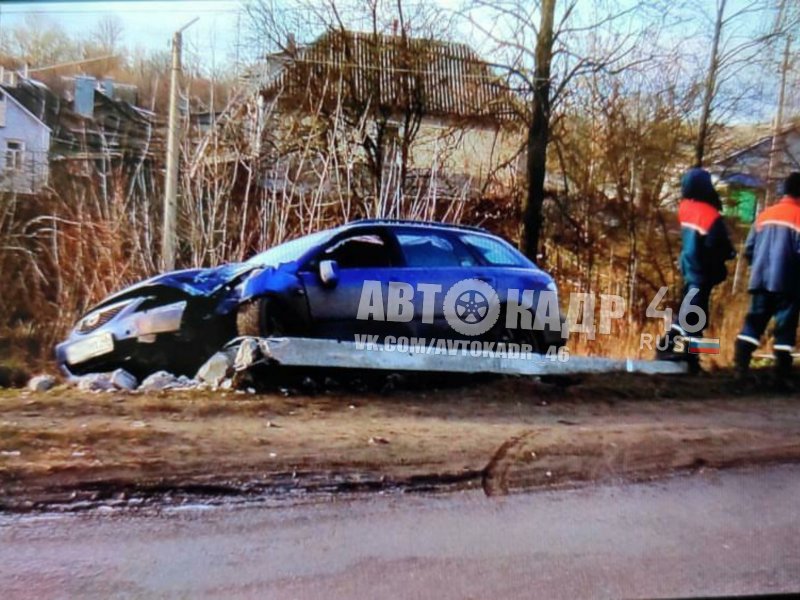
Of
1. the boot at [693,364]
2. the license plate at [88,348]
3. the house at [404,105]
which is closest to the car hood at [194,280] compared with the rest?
the license plate at [88,348]

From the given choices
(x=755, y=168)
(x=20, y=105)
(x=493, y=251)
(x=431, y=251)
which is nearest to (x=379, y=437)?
(x=431, y=251)

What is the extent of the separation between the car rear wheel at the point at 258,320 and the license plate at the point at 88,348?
418mm

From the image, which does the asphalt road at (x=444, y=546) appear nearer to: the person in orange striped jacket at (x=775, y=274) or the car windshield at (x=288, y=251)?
the person in orange striped jacket at (x=775, y=274)

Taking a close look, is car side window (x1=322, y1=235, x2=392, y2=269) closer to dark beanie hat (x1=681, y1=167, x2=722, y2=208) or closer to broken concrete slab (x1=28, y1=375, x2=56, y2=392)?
broken concrete slab (x1=28, y1=375, x2=56, y2=392)

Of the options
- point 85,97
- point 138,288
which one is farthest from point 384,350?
point 85,97

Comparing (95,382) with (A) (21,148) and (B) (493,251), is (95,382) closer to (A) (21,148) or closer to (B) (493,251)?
(A) (21,148)

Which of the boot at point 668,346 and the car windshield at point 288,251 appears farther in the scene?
the boot at point 668,346

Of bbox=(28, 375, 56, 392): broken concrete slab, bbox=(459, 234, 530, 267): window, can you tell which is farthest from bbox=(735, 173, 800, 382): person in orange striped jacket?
bbox=(28, 375, 56, 392): broken concrete slab

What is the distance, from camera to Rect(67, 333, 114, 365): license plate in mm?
2443

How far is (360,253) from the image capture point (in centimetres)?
258

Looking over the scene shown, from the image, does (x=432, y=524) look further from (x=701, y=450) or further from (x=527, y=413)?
(x=701, y=450)

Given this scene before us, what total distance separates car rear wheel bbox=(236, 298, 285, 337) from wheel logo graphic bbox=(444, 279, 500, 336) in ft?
1.91

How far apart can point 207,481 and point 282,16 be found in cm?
154

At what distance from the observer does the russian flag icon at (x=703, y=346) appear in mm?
2859
